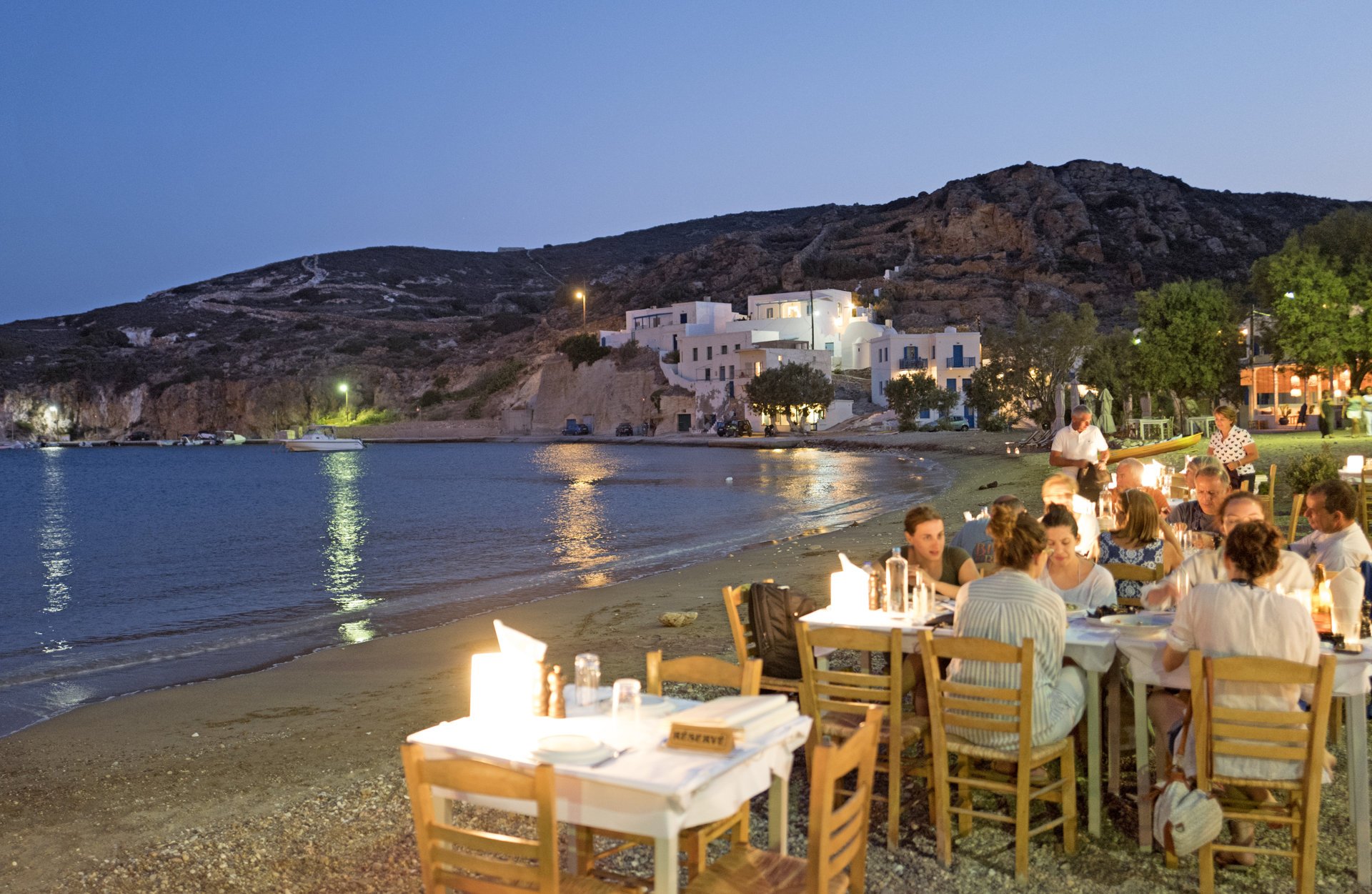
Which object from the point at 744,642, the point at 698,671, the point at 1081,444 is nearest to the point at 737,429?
the point at 1081,444

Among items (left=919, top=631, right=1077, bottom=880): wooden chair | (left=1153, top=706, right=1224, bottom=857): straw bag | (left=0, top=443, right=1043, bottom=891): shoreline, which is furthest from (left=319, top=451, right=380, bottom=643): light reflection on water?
(left=1153, top=706, right=1224, bottom=857): straw bag

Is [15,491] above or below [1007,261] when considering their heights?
below

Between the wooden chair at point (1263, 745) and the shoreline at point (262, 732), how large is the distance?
12.3 ft

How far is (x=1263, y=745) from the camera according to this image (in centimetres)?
412

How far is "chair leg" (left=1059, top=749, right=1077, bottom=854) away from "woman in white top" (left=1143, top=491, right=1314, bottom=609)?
3.27 feet

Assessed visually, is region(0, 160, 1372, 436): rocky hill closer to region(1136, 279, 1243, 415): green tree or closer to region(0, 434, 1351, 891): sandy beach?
region(1136, 279, 1243, 415): green tree

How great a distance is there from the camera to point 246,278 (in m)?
181

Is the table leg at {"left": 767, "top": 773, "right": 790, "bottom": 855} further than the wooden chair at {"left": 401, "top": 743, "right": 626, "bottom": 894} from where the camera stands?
Yes

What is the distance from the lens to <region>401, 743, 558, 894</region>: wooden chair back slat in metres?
2.98

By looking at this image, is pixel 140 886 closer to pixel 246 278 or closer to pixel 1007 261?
pixel 1007 261

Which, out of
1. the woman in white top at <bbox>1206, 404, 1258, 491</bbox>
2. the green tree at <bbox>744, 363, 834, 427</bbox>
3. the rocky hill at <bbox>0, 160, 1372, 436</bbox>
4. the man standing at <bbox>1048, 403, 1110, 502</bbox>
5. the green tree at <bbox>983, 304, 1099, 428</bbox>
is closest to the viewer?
the woman in white top at <bbox>1206, 404, 1258, 491</bbox>

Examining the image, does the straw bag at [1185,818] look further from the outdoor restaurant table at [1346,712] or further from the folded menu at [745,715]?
the folded menu at [745,715]

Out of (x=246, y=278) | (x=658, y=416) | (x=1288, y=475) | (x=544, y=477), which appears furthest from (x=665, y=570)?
(x=246, y=278)

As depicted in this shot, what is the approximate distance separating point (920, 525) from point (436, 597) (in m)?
11.9
